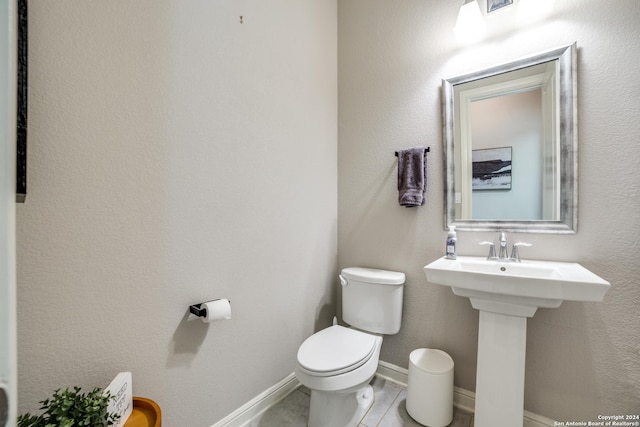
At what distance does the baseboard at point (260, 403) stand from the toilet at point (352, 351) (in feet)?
0.87

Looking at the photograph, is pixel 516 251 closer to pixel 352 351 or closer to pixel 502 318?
pixel 502 318

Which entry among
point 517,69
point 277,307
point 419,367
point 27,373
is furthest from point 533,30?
point 27,373

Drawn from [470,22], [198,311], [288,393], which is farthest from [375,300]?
[470,22]

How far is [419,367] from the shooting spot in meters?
1.40

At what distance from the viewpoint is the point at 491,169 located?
4.78 feet

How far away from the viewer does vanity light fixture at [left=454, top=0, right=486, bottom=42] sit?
55.8 inches

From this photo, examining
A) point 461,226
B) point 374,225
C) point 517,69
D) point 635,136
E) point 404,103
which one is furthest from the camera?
point 374,225

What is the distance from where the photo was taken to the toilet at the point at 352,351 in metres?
1.17

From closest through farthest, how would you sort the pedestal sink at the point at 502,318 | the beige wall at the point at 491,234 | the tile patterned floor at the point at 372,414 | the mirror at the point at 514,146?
the pedestal sink at the point at 502,318, the beige wall at the point at 491,234, the mirror at the point at 514,146, the tile patterned floor at the point at 372,414

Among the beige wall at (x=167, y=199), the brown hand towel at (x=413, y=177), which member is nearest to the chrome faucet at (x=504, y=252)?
the brown hand towel at (x=413, y=177)

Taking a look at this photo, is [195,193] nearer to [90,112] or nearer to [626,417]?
[90,112]

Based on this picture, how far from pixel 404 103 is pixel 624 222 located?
122 centimetres

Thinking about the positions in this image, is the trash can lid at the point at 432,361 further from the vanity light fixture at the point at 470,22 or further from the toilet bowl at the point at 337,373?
the vanity light fixture at the point at 470,22

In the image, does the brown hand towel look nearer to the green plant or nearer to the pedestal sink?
the pedestal sink
